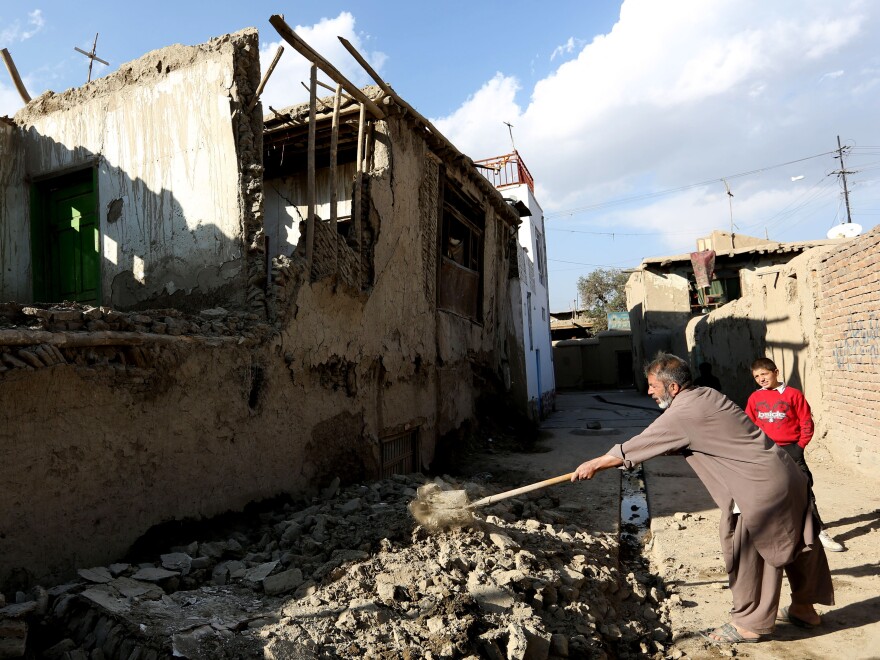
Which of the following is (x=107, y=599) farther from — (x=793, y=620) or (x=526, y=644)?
(x=793, y=620)

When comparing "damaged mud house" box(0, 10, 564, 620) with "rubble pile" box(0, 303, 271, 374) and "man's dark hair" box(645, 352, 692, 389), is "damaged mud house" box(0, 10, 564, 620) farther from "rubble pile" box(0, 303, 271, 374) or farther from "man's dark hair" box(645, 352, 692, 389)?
"man's dark hair" box(645, 352, 692, 389)

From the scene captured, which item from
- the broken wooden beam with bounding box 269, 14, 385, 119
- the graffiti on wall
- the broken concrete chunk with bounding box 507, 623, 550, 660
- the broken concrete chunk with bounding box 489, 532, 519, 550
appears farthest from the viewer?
the graffiti on wall

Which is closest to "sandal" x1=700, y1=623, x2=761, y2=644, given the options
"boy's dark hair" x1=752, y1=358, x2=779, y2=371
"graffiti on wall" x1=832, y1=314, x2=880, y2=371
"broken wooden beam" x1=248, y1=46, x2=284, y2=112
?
"boy's dark hair" x1=752, y1=358, x2=779, y2=371

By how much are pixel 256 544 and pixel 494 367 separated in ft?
27.3

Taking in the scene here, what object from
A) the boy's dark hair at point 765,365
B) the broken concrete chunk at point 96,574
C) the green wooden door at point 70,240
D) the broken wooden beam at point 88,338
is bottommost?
the broken concrete chunk at point 96,574

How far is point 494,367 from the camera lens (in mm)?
12266

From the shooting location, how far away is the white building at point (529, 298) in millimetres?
13891

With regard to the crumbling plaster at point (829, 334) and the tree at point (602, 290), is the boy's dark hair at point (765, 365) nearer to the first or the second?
the crumbling plaster at point (829, 334)

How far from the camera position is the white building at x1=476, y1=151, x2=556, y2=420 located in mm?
13891

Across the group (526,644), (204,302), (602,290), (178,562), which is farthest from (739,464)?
(602,290)

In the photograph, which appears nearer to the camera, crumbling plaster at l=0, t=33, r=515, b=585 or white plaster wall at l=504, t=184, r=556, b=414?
crumbling plaster at l=0, t=33, r=515, b=585

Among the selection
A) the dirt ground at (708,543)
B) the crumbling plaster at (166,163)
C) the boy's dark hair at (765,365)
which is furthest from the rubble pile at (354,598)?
the crumbling plaster at (166,163)

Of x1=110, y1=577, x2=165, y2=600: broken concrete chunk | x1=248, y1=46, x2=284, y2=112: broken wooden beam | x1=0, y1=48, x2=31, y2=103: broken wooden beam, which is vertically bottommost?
x1=110, y1=577, x2=165, y2=600: broken concrete chunk

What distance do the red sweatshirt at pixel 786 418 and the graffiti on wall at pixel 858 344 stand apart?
2.27 metres
